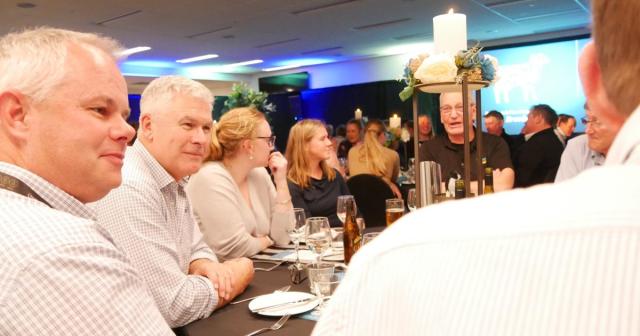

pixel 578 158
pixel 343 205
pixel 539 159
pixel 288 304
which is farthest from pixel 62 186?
pixel 539 159

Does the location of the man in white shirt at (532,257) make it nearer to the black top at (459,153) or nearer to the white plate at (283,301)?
the white plate at (283,301)

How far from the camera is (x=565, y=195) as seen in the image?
372 millimetres

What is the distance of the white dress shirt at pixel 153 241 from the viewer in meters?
1.59

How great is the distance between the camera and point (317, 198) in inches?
143

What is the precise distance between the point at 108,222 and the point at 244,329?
1.94 feet

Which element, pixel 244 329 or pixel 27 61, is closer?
pixel 27 61

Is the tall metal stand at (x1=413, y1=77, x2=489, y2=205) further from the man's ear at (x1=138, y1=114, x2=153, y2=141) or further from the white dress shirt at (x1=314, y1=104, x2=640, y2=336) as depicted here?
the white dress shirt at (x1=314, y1=104, x2=640, y2=336)

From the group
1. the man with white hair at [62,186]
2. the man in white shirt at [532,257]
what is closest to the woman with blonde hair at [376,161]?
the man with white hair at [62,186]

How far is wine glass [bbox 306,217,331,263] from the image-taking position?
78.5 inches

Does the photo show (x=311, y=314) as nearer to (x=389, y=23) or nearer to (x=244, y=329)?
(x=244, y=329)

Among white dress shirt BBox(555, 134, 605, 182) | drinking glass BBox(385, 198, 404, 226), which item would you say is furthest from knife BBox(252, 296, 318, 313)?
white dress shirt BBox(555, 134, 605, 182)

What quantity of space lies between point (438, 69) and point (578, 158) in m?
1.69

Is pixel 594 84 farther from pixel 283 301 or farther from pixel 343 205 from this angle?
pixel 343 205

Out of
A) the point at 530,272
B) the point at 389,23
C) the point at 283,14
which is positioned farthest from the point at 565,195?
the point at 389,23
